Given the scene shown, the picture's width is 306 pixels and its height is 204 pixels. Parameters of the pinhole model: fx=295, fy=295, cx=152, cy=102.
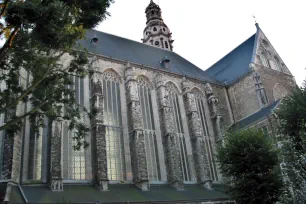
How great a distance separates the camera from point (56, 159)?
15203mm

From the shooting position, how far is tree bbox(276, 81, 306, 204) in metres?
11.6

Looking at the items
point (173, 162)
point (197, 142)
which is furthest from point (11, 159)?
point (197, 142)

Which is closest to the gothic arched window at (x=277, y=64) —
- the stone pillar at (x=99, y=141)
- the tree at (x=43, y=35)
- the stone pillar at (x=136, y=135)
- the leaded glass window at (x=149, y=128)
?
the leaded glass window at (x=149, y=128)

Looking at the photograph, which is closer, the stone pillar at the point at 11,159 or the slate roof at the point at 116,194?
the slate roof at the point at 116,194

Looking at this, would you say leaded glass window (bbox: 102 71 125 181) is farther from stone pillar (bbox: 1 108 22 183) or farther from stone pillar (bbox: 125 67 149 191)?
stone pillar (bbox: 1 108 22 183)

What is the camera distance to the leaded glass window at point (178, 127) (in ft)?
68.2

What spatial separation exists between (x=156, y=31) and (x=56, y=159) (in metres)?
24.1

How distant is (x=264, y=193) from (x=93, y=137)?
9673mm

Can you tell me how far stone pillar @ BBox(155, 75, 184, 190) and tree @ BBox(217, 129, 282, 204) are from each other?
445 centimetres

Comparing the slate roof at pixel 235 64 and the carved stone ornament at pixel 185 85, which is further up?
the slate roof at pixel 235 64

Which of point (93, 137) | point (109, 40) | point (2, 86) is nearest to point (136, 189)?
point (93, 137)

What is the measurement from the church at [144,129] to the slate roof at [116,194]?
0.05 m

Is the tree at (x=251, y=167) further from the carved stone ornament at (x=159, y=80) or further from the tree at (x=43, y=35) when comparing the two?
the carved stone ornament at (x=159, y=80)

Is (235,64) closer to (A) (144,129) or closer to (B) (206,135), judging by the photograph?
(B) (206,135)
